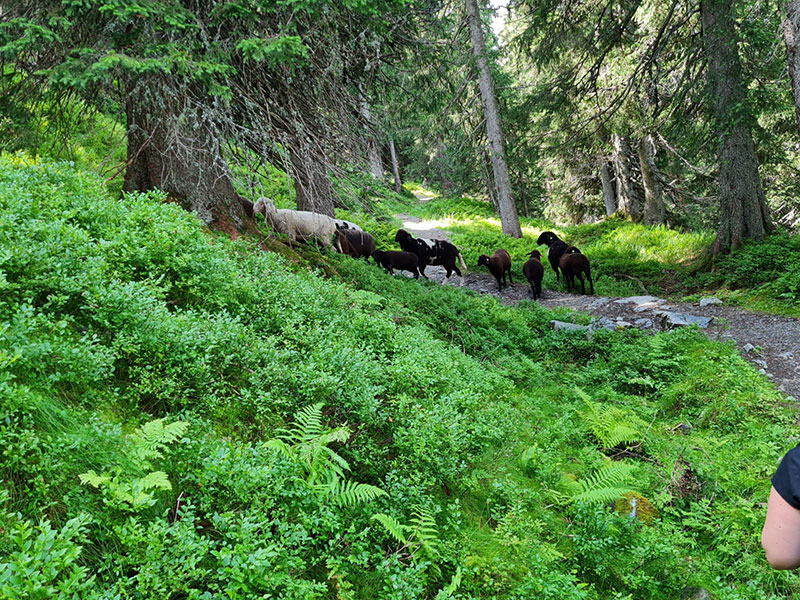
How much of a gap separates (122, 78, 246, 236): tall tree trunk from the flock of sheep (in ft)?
5.01

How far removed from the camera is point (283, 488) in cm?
274

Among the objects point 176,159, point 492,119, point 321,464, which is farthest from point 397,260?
point 492,119

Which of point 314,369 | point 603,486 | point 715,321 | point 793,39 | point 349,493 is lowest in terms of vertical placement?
point 715,321

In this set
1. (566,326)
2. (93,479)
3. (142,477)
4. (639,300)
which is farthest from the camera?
(639,300)

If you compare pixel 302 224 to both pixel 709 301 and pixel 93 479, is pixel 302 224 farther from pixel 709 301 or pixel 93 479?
pixel 709 301

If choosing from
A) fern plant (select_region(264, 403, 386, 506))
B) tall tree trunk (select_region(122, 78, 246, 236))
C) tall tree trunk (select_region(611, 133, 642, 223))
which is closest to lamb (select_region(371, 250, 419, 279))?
tall tree trunk (select_region(122, 78, 246, 236))

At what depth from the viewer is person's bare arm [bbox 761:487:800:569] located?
65.2 inches

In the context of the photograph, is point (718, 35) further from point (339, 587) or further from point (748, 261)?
point (339, 587)

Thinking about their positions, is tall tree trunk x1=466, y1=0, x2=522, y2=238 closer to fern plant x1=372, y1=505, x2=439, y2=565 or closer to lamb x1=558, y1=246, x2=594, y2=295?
lamb x1=558, y1=246, x2=594, y2=295

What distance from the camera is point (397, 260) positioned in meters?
12.2

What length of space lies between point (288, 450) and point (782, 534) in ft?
8.10

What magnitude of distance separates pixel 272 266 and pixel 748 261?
10989mm

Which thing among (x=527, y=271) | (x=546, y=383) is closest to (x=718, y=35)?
(x=527, y=271)

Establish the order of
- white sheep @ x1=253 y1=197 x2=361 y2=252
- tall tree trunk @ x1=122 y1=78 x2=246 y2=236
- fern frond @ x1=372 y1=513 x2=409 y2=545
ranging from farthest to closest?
white sheep @ x1=253 y1=197 x2=361 y2=252 → tall tree trunk @ x1=122 y1=78 x2=246 y2=236 → fern frond @ x1=372 y1=513 x2=409 y2=545
